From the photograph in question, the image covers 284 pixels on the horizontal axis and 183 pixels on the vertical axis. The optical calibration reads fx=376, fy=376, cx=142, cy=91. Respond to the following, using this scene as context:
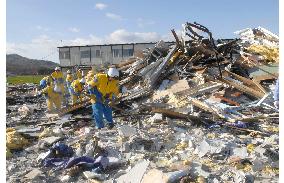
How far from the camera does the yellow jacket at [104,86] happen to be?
9.16 meters

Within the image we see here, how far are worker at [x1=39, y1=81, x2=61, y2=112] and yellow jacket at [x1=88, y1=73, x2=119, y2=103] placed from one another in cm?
480

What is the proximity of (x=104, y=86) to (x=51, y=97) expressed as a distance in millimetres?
5054

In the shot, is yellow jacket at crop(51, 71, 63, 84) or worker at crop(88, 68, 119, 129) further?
yellow jacket at crop(51, 71, 63, 84)

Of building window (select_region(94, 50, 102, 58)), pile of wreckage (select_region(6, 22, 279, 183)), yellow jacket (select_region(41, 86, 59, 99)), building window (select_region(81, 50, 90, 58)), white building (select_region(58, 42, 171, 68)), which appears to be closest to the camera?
pile of wreckage (select_region(6, 22, 279, 183))

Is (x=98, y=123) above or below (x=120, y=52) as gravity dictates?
below

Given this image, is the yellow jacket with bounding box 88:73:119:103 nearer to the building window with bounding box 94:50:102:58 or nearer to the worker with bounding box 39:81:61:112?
the worker with bounding box 39:81:61:112

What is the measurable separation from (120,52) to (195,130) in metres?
30.9

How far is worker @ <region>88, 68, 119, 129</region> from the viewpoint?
9195 mm

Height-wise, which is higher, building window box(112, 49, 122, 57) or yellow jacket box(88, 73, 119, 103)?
building window box(112, 49, 122, 57)

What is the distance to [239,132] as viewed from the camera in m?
8.71

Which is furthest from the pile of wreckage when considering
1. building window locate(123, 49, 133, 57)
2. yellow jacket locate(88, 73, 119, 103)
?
building window locate(123, 49, 133, 57)

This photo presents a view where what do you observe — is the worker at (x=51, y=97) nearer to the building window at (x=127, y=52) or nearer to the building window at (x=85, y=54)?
the building window at (x=127, y=52)
